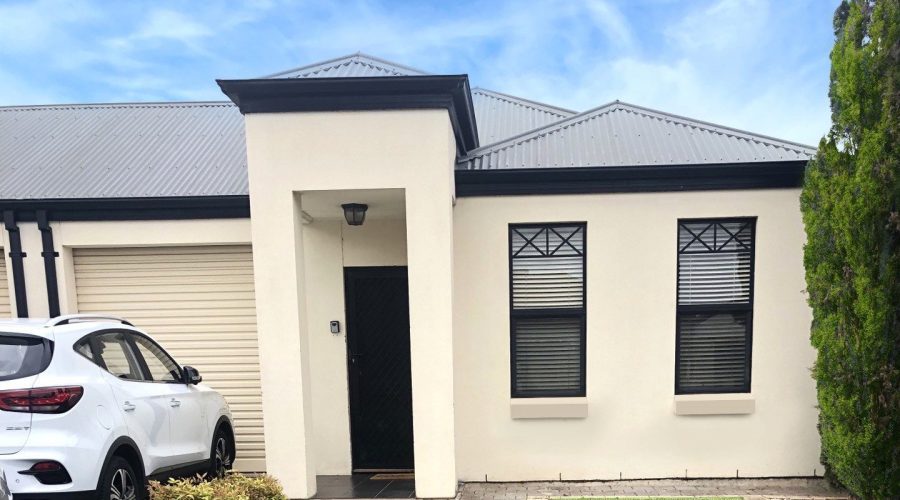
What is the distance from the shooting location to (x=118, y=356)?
4113 mm

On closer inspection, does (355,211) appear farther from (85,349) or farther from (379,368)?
(85,349)

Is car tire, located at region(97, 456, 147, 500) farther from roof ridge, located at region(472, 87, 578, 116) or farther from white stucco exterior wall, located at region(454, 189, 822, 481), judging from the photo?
roof ridge, located at region(472, 87, 578, 116)

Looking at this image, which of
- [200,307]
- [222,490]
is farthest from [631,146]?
[200,307]

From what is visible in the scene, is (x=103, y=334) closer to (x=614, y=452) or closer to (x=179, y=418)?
(x=179, y=418)

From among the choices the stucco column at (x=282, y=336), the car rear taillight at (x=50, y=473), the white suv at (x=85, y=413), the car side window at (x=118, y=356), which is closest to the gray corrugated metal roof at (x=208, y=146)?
the stucco column at (x=282, y=336)

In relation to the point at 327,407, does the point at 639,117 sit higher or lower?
higher

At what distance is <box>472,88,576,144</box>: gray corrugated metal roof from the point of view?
7.84 metres

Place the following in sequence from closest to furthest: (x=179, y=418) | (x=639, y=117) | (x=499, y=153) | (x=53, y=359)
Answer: (x=53, y=359) → (x=179, y=418) → (x=499, y=153) → (x=639, y=117)

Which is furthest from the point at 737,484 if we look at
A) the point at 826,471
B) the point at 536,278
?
the point at 536,278

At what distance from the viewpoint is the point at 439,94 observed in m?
4.59

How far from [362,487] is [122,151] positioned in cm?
565

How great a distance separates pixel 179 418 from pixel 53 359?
130 cm

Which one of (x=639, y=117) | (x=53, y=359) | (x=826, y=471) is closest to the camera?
(x=53, y=359)

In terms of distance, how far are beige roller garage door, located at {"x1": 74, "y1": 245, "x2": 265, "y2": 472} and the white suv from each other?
1.35 metres
